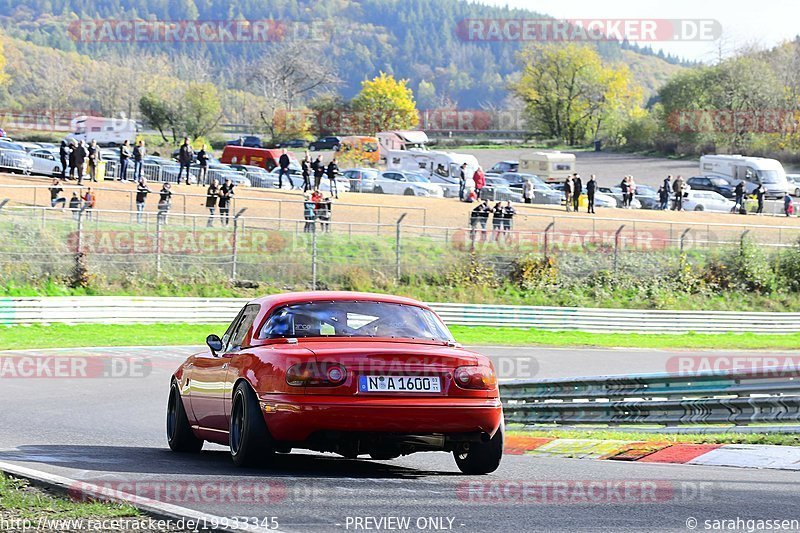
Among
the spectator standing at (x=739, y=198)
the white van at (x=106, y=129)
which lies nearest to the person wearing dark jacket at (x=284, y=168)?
the spectator standing at (x=739, y=198)

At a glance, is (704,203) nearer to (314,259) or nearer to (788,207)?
(788,207)

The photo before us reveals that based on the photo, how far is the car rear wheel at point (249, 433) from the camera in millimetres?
7672

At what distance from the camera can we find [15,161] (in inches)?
1866

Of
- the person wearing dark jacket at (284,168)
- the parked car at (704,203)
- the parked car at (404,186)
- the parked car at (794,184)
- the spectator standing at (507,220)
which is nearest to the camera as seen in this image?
the spectator standing at (507,220)

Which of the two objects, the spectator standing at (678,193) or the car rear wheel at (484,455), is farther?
the spectator standing at (678,193)

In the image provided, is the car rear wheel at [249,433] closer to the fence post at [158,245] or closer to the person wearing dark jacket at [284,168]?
the fence post at [158,245]

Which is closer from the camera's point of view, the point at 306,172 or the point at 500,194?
the point at 306,172

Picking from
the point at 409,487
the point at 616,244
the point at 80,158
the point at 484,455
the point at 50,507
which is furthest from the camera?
the point at 80,158

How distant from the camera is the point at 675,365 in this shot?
80.5 ft

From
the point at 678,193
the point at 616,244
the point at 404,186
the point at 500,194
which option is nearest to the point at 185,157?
the point at 404,186

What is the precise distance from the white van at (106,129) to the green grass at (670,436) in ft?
222

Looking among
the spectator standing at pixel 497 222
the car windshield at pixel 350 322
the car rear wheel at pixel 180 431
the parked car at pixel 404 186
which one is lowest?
the car rear wheel at pixel 180 431

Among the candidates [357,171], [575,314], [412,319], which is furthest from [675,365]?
[357,171]

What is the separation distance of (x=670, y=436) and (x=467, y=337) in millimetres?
19750
